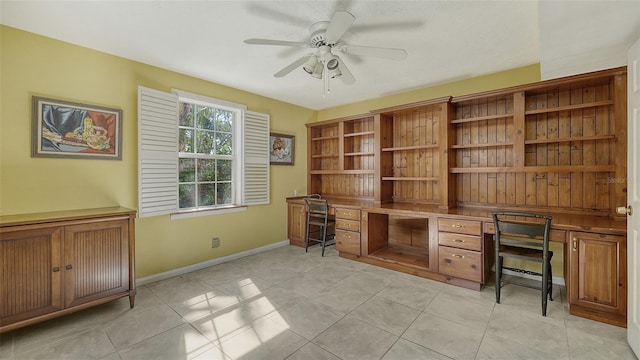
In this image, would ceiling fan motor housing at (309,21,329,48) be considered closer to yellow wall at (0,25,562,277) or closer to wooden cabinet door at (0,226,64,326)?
yellow wall at (0,25,562,277)

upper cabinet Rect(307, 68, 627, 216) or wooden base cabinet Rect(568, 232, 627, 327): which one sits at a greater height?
upper cabinet Rect(307, 68, 627, 216)

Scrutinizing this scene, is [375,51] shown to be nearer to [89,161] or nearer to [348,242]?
[348,242]

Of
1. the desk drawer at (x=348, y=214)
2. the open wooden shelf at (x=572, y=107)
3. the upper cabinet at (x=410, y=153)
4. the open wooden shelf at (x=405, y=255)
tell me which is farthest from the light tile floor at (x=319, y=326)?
the open wooden shelf at (x=572, y=107)

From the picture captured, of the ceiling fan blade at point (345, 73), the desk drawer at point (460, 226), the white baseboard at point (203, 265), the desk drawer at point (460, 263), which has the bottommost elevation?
the white baseboard at point (203, 265)

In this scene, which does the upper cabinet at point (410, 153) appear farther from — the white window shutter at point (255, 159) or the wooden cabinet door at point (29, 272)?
the wooden cabinet door at point (29, 272)

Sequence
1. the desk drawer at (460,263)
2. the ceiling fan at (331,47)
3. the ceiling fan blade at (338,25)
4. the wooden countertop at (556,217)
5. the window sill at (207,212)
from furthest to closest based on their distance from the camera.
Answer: the window sill at (207,212) < the desk drawer at (460,263) < the wooden countertop at (556,217) < the ceiling fan at (331,47) < the ceiling fan blade at (338,25)

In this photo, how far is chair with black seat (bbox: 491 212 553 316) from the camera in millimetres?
2344

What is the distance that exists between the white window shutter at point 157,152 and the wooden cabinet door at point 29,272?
933 millimetres

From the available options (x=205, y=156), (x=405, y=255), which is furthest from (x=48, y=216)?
(x=405, y=255)

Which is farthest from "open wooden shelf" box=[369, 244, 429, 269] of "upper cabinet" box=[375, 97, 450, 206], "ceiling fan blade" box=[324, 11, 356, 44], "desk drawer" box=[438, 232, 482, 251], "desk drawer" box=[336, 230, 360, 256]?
"ceiling fan blade" box=[324, 11, 356, 44]

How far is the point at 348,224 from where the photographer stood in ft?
12.9

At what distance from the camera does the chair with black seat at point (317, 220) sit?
4.09 metres

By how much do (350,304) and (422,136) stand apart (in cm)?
264

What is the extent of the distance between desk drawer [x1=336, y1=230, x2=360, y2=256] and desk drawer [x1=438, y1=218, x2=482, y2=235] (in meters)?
1.19
